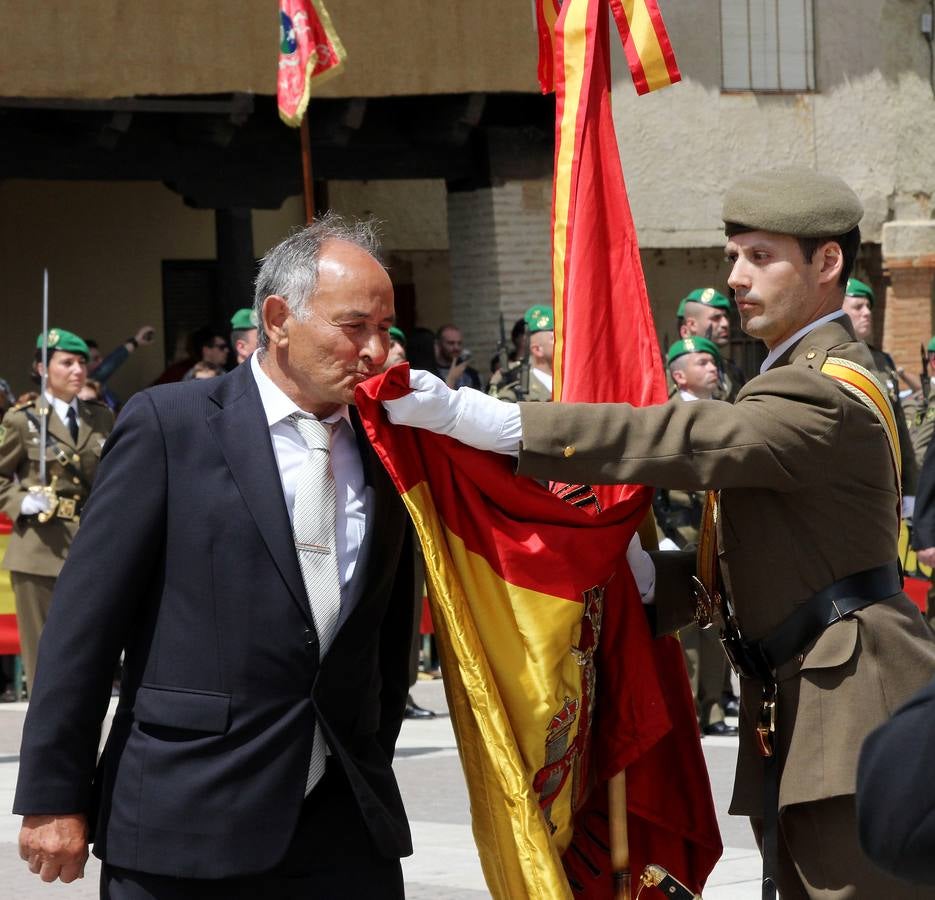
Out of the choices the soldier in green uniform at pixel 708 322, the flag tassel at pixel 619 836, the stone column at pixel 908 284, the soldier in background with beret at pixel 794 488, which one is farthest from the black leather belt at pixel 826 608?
the stone column at pixel 908 284

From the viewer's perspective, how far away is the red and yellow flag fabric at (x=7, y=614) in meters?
12.0

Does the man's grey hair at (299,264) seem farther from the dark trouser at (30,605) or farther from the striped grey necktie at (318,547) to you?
the dark trouser at (30,605)

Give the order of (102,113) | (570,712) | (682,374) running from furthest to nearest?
(102,113) < (682,374) < (570,712)

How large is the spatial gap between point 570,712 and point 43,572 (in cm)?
717

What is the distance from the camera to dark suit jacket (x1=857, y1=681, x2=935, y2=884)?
193 centimetres

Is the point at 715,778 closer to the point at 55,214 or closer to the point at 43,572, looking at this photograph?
the point at 43,572

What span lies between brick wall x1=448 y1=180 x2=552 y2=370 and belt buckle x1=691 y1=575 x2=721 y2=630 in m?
13.3

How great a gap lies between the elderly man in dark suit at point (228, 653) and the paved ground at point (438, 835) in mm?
926

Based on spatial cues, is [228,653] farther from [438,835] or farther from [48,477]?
[48,477]

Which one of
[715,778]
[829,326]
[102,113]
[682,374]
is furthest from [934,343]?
[829,326]

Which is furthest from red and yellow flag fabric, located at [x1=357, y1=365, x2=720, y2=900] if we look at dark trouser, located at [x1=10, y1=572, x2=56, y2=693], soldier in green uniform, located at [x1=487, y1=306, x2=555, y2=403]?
dark trouser, located at [x1=10, y1=572, x2=56, y2=693]

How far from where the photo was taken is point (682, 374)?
9.98m

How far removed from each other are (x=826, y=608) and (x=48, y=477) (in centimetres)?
776

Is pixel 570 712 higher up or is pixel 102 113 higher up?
pixel 102 113
